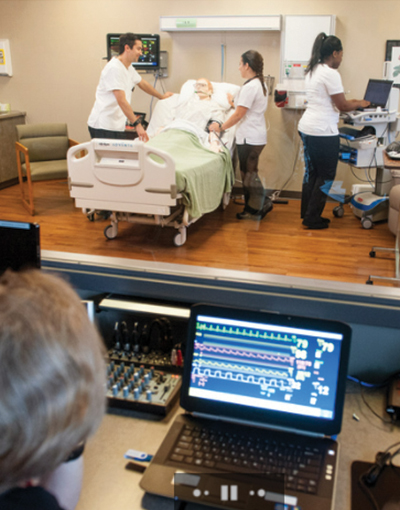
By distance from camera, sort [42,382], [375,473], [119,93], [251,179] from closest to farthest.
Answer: [42,382]
[375,473]
[119,93]
[251,179]

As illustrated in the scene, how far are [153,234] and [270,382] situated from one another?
5.57ft

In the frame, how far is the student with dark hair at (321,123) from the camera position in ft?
8.27

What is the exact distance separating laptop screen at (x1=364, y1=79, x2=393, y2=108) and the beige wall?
0.03 meters

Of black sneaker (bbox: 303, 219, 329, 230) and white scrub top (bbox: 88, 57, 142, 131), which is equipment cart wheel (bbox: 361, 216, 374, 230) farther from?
white scrub top (bbox: 88, 57, 142, 131)

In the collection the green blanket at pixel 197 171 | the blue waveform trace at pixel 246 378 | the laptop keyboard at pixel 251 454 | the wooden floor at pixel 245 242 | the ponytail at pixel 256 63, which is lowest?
the wooden floor at pixel 245 242

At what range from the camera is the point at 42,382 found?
0.49m

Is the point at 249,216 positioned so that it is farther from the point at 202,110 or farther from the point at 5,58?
the point at 5,58

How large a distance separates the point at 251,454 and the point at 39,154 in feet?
8.22

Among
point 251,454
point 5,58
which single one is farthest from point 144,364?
point 5,58

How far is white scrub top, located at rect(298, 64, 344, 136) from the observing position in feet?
8.28

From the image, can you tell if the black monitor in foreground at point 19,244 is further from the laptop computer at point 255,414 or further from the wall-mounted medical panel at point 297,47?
the wall-mounted medical panel at point 297,47

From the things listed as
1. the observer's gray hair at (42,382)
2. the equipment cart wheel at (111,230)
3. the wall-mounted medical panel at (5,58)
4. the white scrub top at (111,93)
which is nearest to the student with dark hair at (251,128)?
the white scrub top at (111,93)

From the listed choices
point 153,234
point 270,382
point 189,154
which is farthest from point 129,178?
point 270,382

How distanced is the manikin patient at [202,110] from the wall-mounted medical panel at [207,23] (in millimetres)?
265
